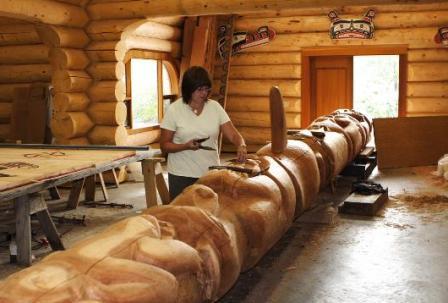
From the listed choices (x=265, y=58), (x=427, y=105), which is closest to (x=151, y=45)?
(x=265, y=58)

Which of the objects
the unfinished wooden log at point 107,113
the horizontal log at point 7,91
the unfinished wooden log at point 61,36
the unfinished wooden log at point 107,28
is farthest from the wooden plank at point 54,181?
the horizontal log at point 7,91

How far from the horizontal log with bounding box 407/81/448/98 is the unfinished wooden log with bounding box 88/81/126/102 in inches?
247

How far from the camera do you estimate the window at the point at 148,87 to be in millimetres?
11344

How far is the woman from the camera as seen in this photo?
4633 mm

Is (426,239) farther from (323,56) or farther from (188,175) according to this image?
(323,56)

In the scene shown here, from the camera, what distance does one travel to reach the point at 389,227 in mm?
6000

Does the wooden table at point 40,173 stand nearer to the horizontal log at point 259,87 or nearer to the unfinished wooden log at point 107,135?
the unfinished wooden log at point 107,135

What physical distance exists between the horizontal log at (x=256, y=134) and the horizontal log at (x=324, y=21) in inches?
91.1

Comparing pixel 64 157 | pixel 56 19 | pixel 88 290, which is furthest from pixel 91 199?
pixel 88 290

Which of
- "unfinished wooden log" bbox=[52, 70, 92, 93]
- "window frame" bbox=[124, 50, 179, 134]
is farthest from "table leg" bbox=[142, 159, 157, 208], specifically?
"window frame" bbox=[124, 50, 179, 134]

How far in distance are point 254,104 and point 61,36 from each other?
540cm

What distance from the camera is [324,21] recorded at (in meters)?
12.2

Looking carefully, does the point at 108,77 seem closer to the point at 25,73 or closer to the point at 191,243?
the point at 25,73

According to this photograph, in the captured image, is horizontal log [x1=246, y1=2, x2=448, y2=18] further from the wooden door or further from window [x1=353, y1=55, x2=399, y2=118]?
window [x1=353, y1=55, x2=399, y2=118]
